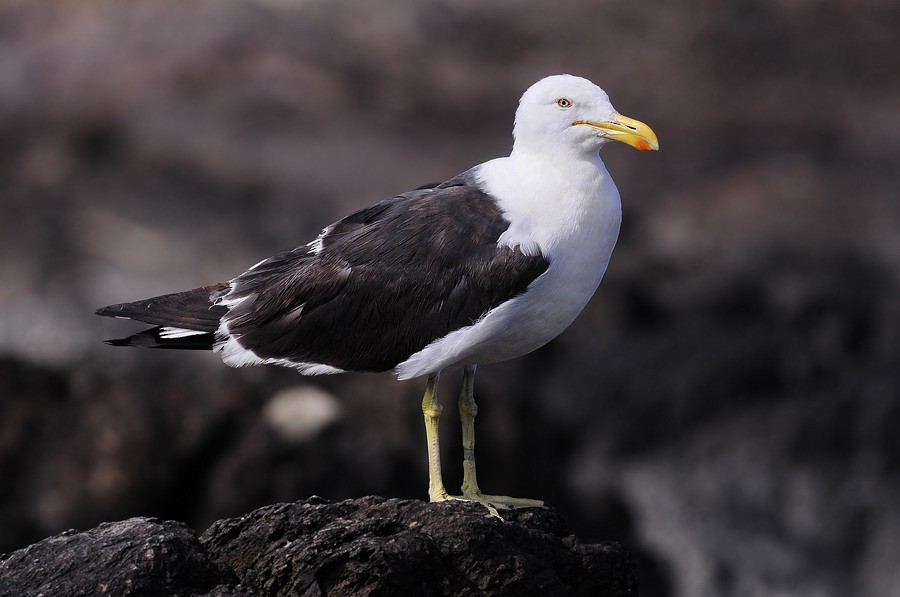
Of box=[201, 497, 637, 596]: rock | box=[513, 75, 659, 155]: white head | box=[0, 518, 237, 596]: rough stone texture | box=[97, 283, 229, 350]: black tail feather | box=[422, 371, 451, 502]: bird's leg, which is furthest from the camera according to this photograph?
box=[97, 283, 229, 350]: black tail feather

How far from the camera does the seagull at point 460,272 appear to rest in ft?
19.5

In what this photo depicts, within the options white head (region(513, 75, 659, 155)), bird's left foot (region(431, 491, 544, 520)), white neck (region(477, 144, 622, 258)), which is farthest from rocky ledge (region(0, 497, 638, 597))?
white head (region(513, 75, 659, 155))

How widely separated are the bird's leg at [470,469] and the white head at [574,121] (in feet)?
4.39

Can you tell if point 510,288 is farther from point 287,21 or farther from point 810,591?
point 287,21

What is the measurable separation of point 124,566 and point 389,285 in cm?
188

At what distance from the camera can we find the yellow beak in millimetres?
6008

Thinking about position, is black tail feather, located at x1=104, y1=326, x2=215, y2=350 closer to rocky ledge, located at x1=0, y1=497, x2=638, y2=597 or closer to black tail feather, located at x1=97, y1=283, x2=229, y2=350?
black tail feather, located at x1=97, y1=283, x2=229, y2=350

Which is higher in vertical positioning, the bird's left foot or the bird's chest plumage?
the bird's chest plumage

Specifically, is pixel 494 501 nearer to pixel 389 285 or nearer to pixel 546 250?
pixel 389 285

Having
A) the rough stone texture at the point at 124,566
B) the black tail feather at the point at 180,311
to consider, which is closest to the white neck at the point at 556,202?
the black tail feather at the point at 180,311

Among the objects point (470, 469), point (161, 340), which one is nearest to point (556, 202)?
point (470, 469)

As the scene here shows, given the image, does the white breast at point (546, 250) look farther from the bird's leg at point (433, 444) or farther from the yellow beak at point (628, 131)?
the bird's leg at point (433, 444)

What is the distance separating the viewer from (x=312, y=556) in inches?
204

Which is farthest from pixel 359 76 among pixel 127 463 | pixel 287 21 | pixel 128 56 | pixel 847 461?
pixel 847 461
